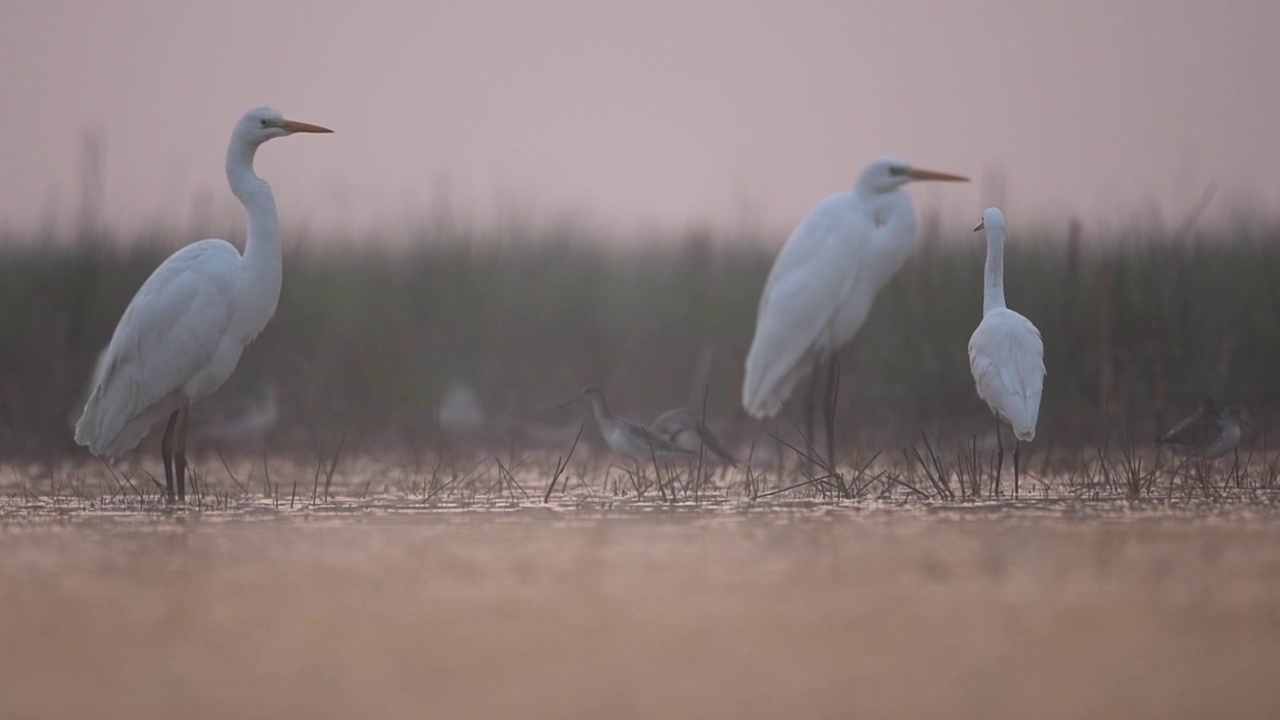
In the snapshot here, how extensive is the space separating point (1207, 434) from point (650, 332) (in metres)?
5.37

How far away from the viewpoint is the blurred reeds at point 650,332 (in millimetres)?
10141

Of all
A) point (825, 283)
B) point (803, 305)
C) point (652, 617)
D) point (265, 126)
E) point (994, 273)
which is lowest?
point (803, 305)

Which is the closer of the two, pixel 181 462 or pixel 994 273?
pixel 181 462

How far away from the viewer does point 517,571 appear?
4914mm

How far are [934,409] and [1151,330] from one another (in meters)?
1.41

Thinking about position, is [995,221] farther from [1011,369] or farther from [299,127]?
[299,127]

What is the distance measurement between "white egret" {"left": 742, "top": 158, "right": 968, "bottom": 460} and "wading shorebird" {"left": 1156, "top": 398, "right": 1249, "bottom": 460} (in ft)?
6.73

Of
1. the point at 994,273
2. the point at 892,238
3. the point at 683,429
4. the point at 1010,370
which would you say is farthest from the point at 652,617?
the point at 892,238

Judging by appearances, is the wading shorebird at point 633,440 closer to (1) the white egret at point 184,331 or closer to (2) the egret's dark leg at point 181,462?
(1) the white egret at point 184,331

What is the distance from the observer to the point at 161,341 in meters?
7.84

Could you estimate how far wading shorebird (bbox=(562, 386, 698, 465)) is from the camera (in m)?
8.56

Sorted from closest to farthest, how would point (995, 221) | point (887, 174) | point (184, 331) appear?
point (184, 331)
point (995, 221)
point (887, 174)

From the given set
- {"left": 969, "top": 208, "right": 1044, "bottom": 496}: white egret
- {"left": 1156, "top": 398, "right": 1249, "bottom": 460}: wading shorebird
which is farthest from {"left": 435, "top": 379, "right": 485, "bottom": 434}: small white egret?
{"left": 1156, "top": 398, "right": 1249, "bottom": 460}: wading shorebird

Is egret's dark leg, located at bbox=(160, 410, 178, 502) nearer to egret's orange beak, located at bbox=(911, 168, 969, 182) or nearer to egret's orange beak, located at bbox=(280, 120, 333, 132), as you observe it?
egret's orange beak, located at bbox=(280, 120, 333, 132)
